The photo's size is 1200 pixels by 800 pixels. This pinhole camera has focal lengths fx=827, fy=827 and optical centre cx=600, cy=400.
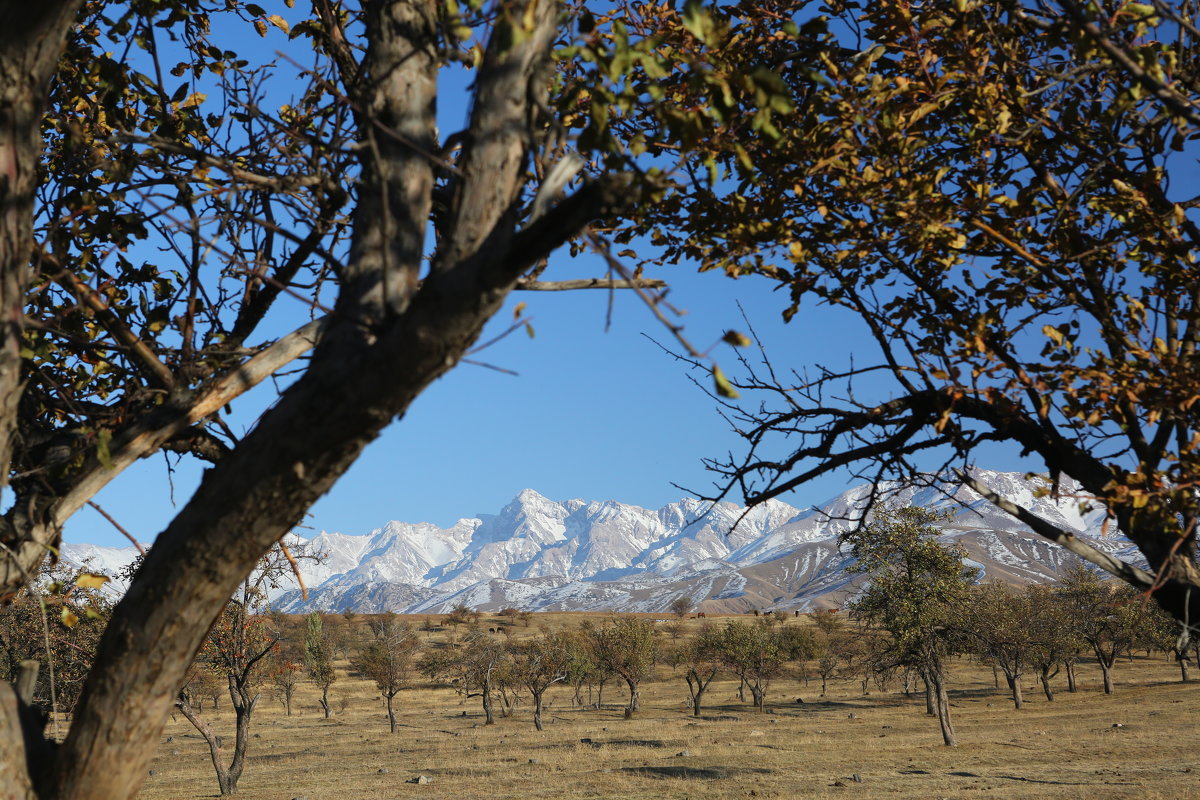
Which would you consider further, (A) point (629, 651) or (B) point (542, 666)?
(A) point (629, 651)

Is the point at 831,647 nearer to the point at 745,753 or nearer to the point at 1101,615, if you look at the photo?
the point at 1101,615

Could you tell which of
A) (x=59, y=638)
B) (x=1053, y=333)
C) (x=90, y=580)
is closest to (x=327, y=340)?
(x=90, y=580)

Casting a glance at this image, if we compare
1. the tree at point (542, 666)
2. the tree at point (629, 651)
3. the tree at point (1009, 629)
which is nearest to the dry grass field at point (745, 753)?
the tree at point (1009, 629)

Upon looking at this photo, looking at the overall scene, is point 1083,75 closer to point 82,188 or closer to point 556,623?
point 82,188

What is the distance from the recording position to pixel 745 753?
40781 mm

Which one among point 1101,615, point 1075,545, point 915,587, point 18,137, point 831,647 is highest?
point 18,137

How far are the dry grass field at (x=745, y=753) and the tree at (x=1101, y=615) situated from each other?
3233 mm

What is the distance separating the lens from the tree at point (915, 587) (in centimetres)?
3978

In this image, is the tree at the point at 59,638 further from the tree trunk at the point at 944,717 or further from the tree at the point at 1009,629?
the tree at the point at 1009,629

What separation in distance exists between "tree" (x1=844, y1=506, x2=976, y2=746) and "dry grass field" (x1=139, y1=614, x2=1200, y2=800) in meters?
4.42

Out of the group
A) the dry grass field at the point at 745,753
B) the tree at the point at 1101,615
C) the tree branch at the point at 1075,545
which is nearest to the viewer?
the tree branch at the point at 1075,545

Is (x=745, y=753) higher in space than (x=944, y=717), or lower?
lower

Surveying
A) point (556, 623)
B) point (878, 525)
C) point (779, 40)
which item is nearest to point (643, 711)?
point (878, 525)

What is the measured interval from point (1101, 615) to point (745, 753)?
44.8 m
